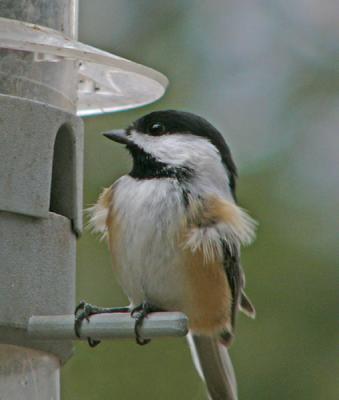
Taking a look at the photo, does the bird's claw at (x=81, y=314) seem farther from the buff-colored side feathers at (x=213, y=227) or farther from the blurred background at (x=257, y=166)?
the blurred background at (x=257, y=166)

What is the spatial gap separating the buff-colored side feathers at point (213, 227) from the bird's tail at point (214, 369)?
70cm

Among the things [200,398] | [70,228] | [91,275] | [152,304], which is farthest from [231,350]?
[70,228]

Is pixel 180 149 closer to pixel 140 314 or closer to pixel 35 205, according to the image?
pixel 35 205

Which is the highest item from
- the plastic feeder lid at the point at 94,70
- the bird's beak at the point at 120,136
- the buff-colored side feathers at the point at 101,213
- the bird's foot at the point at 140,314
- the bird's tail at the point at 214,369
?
the plastic feeder lid at the point at 94,70

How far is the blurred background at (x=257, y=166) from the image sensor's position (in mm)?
6336

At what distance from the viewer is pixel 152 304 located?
4.73 m

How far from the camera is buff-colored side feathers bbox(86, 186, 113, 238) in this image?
4.96 m

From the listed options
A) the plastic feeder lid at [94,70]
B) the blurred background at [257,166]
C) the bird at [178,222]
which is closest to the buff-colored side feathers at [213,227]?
the bird at [178,222]

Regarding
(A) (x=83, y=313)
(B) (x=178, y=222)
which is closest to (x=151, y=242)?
(B) (x=178, y=222)

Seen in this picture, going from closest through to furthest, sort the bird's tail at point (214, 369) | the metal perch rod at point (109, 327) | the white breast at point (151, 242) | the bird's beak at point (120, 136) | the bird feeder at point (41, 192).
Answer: the metal perch rod at point (109, 327) < the bird feeder at point (41, 192) < the white breast at point (151, 242) < the bird's beak at point (120, 136) < the bird's tail at point (214, 369)

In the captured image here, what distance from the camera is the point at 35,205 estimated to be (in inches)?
165

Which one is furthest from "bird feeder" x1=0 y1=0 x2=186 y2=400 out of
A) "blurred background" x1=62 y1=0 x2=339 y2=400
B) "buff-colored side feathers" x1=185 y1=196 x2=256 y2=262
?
"blurred background" x1=62 y1=0 x2=339 y2=400

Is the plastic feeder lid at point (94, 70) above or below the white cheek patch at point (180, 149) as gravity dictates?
above

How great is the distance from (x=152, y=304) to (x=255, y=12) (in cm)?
341
